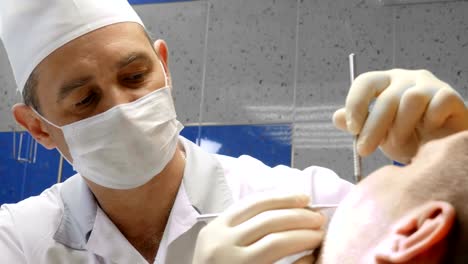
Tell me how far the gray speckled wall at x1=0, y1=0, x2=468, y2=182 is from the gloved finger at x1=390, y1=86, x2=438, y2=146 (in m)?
1.41

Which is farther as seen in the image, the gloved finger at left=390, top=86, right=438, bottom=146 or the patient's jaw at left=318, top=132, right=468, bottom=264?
the gloved finger at left=390, top=86, right=438, bottom=146

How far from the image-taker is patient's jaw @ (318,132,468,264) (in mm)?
763

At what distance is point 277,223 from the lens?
1005 millimetres

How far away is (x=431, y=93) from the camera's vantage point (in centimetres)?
102

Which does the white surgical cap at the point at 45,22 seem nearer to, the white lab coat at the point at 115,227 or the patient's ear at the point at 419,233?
the white lab coat at the point at 115,227

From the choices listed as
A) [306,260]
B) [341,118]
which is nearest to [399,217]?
[306,260]

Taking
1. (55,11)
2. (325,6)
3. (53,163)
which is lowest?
(53,163)

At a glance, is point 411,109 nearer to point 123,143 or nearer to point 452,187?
point 452,187

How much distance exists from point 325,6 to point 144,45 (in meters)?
1.41

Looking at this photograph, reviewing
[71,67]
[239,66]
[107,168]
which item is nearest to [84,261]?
[107,168]

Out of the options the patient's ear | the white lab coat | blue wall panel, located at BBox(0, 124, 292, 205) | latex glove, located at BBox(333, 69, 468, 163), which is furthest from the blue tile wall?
the patient's ear

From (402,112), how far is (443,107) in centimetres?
7

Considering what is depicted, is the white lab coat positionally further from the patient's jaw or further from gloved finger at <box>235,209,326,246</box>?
the patient's jaw

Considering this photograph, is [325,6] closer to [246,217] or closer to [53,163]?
[53,163]
